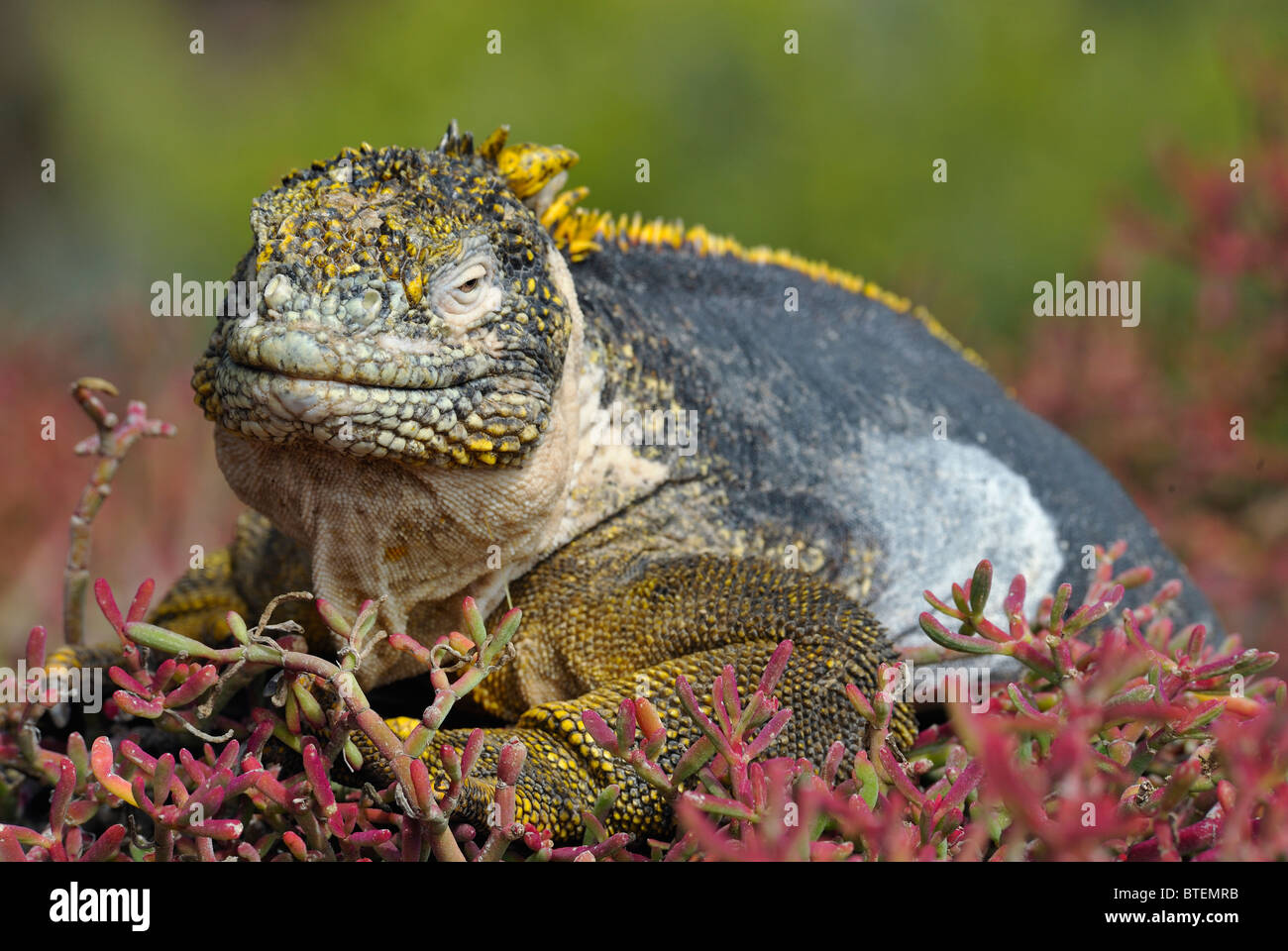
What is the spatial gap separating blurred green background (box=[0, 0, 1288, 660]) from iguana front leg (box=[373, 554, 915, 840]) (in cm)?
381

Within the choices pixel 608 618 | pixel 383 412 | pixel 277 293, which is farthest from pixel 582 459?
pixel 277 293

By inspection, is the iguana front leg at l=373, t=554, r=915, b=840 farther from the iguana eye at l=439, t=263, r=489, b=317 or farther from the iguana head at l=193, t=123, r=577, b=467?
the iguana eye at l=439, t=263, r=489, b=317

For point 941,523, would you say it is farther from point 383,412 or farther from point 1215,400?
point 1215,400

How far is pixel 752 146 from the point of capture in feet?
33.7

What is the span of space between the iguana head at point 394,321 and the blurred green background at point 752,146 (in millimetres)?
4036

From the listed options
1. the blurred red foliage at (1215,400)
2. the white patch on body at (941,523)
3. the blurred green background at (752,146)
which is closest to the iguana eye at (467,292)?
the white patch on body at (941,523)

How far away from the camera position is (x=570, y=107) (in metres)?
10.0

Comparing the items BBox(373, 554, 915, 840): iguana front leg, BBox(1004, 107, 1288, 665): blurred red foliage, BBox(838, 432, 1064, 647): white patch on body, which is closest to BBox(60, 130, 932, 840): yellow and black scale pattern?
BBox(373, 554, 915, 840): iguana front leg

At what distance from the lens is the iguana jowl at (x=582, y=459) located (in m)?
2.73

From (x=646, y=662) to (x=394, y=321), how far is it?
3.30 feet

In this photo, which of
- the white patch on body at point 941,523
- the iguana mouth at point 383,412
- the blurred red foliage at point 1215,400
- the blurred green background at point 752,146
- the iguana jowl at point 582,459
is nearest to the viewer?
the iguana mouth at point 383,412

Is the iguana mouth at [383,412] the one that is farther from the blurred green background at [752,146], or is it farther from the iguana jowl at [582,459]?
the blurred green background at [752,146]

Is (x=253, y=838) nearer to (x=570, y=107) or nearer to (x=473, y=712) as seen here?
(x=473, y=712)

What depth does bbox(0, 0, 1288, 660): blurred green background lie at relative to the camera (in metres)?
7.10
